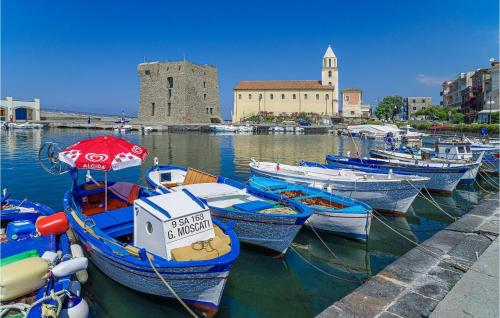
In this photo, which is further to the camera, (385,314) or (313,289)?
(313,289)

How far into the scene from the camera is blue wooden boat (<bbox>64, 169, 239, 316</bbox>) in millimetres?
5473

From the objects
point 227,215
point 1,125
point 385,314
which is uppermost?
point 1,125

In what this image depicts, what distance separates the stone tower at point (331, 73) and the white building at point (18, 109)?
63.9m

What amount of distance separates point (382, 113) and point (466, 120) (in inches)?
995

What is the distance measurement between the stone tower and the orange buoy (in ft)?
262

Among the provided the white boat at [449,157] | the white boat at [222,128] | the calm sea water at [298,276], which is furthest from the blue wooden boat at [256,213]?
the white boat at [222,128]

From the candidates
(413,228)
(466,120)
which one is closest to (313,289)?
(413,228)

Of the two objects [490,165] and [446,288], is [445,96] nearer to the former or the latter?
[490,165]

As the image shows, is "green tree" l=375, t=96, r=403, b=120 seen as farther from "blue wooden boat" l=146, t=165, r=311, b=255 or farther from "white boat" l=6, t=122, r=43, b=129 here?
"blue wooden boat" l=146, t=165, r=311, b=255

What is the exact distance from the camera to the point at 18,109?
7394 cm

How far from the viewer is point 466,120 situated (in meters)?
63.9

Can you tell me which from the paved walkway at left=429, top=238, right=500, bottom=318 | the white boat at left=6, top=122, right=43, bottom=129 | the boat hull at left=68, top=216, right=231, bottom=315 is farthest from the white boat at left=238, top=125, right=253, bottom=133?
the paved walkway at left=429, top=238, right=500, bottom=318

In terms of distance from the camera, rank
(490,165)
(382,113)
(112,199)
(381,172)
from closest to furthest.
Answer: (112,199) < (381,172) < (490,165) < (382,113)

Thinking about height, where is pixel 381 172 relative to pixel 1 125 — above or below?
below
